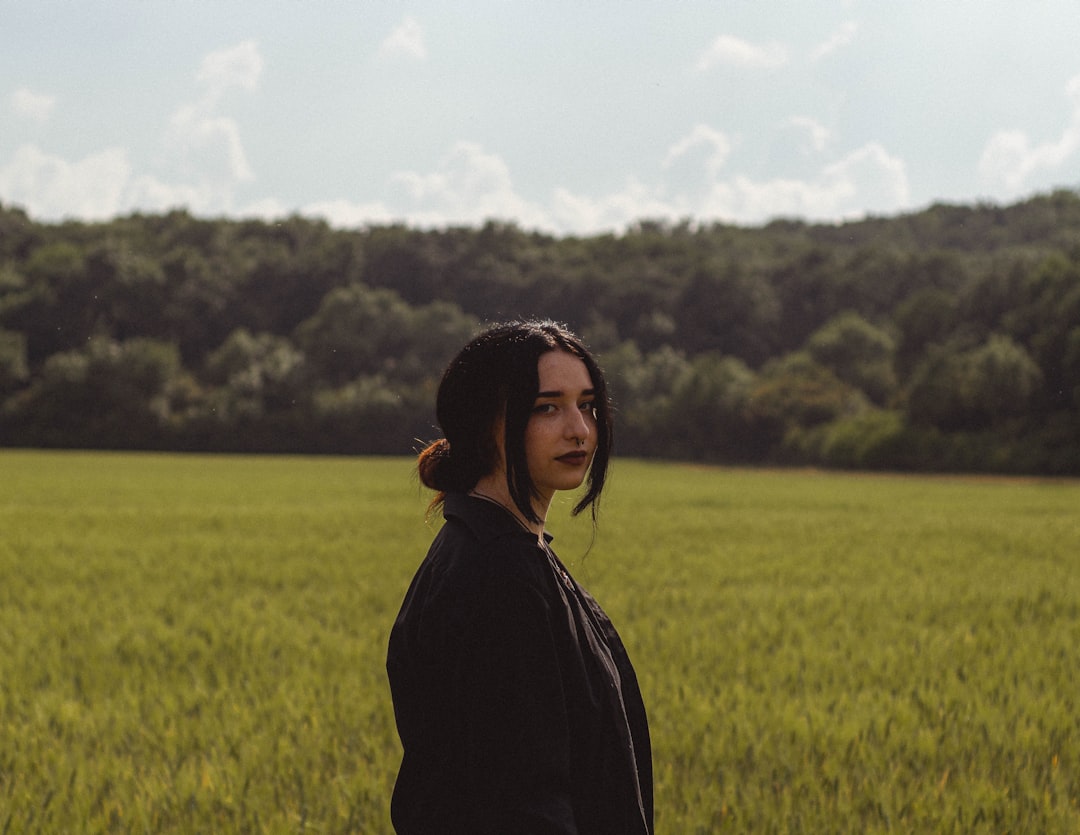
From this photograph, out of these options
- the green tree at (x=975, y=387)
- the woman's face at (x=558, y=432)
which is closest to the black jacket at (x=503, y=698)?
the woman's face at (x=558, y=432)

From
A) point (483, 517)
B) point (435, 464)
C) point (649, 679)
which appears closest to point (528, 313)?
point (649, 679)

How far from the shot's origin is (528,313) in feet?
214

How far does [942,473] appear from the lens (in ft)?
143

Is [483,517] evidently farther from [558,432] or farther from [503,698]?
[503,698]

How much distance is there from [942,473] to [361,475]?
24.7 m

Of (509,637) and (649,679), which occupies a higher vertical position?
(509,637)

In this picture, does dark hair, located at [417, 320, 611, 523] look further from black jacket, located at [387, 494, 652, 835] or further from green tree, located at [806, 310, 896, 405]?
green tree, located at [806, 310, 896, 405]

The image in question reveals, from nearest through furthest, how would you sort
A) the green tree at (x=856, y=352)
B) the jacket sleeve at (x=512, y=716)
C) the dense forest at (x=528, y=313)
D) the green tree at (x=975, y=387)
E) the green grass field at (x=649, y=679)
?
the jacket sleeve at (x=512, y=716) → the green grass field at (x=649, y=679) → the green tree at (x=975, y=387) → the dense forest at (x=528, y=313) → the green tree at (x=856, y=352)

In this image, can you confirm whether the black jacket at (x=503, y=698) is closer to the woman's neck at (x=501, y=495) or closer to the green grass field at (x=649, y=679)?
the woman's neck at (x=501, y=495)

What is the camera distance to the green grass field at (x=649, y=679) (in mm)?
4188

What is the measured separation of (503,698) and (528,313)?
64.0 metres

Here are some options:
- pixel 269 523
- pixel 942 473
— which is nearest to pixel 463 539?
pixel 269 523

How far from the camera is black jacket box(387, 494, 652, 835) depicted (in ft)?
5.68

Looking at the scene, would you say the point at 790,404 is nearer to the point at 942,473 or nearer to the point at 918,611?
the point at 942,473
